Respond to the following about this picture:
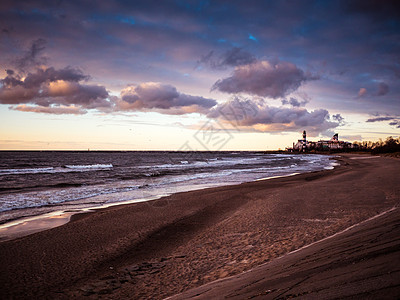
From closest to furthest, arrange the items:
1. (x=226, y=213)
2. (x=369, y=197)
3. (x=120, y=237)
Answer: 1. (x=120, y=237)
2. (x=226, y=213)
3. (x=369, y=197)

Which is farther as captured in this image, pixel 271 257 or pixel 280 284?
pixel 271 257

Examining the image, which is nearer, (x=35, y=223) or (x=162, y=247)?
(x=162, y=247)

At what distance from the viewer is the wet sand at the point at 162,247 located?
15.0 feet

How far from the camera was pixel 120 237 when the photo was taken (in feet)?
24.1

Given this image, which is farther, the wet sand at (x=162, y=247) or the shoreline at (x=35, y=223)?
the shoreline at (x=35, y=223)

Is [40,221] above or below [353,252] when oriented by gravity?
below

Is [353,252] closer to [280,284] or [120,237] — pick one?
[280,284]

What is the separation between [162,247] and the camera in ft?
21.4

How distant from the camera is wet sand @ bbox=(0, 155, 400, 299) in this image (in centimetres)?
457

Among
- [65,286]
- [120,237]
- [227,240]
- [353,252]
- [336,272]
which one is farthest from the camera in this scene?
[120,237]

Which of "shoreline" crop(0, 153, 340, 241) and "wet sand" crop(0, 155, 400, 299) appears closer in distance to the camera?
"wet sand" crop(0, 155, 400, 299)

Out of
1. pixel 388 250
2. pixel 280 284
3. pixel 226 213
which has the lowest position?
pixel 226 213

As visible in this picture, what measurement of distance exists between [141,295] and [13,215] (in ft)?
29.5

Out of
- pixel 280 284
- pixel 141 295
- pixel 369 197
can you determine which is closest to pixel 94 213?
pixel 141 295
